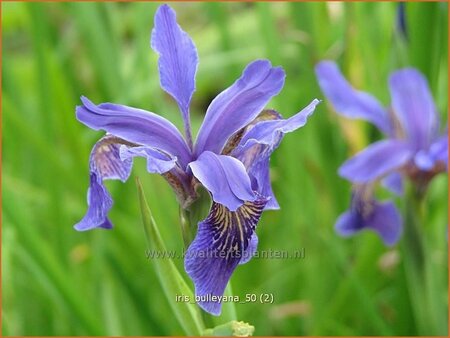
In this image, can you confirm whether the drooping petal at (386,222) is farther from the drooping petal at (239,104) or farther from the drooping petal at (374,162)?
the drooping petal at (239,104)

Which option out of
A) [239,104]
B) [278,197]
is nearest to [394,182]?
[278,197]

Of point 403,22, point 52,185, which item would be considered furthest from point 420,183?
point 52,185

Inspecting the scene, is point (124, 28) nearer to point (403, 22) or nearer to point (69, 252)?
point (69, 252)

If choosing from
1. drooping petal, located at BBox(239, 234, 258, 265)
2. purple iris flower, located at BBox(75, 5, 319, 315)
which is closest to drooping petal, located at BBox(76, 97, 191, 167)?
purple iris flower, located at BBox(75, 5, 319, 315)

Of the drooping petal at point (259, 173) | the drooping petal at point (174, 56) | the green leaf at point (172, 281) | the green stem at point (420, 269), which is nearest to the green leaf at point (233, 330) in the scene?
the green leaf at point (172, 281)

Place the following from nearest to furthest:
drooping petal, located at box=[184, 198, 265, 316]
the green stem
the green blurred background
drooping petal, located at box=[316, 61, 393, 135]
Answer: drooping petal, located at box=[184, 198, 265, 316] < the green stem < drooping petal, located at box=[316, 61, 393, 135] < the green blurred background

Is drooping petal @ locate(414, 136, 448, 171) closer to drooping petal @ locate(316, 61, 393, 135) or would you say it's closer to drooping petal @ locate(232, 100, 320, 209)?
drooping petal @ locate(316, 61, 393, 135)
